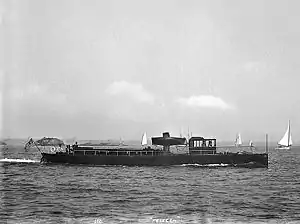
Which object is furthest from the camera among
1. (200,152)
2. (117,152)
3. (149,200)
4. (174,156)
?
(117,152)

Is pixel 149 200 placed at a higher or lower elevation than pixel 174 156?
Result: lower

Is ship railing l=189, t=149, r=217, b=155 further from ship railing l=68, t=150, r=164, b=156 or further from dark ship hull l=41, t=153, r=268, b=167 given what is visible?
ship railing l=68, t=150, r=164, b=156

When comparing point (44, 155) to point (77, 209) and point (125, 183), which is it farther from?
point (77, 209)

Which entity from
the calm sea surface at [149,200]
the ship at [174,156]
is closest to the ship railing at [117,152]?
the ship at [174,156]

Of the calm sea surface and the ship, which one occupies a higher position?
the ship

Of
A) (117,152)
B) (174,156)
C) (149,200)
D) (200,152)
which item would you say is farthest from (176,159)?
(149,200)

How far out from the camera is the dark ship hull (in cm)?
6894

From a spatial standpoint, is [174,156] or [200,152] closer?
[200,152]

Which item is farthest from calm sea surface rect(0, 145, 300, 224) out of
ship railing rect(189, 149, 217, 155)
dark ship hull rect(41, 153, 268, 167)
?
ship railing rect(189, 149, 217, 155)

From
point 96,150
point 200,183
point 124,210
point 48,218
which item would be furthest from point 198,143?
point 48,218

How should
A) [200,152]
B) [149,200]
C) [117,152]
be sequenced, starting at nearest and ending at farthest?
[149,200] < [200,152] < [117,152]

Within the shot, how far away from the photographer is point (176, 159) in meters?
69.7

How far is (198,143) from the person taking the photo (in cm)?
6925

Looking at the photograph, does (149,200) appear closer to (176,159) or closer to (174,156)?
(176,159)
